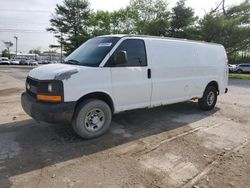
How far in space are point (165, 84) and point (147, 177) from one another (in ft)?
9.33

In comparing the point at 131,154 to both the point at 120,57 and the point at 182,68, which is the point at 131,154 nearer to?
the point at 120,57

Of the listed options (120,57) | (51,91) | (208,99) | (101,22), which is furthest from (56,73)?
(101,22)

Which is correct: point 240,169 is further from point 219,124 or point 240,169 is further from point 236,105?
point 236,105

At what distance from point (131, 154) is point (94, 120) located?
1127 millimetres

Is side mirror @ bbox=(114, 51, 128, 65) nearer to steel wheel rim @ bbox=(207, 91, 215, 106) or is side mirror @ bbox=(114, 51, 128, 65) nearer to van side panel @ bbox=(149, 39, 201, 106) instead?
van side panel @ bbox=(149, 39, 201, 106)

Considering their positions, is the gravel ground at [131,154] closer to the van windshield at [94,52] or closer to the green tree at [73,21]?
the van windshield at [94,52]

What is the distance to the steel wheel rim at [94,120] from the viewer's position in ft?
15.3

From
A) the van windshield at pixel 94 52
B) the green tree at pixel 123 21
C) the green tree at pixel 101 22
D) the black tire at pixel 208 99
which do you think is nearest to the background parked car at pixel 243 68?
the green tree at pixel 123 21

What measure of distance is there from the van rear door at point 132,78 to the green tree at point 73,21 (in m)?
39.8

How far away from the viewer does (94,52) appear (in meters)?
4.98

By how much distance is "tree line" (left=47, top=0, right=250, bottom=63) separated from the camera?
27.4 m

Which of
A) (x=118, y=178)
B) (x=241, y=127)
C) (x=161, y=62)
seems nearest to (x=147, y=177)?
(x=118, y=178)

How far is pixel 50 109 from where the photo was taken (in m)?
4.12

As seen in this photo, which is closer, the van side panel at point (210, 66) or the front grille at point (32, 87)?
the front grille at point (32, 87)
